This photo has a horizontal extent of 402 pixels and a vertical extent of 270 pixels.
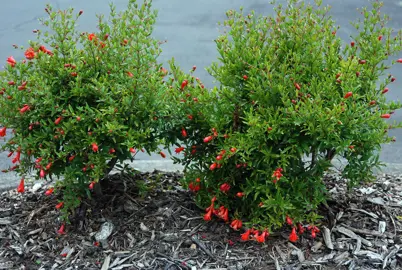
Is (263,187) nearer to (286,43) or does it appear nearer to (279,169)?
(279,169)

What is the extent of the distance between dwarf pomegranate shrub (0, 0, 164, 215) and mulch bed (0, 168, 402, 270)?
0.44m

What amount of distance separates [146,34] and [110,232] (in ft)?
4.97

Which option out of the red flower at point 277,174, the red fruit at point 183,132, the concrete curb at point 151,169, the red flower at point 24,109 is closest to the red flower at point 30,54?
the red flower at point 24,109

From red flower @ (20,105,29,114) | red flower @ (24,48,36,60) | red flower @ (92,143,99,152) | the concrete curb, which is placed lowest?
the concrete curb

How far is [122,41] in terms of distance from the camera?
3930 millimetres

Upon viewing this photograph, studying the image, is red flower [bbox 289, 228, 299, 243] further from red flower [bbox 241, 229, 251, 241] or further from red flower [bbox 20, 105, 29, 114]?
red flower [bbox 20, 105, 29, 114]

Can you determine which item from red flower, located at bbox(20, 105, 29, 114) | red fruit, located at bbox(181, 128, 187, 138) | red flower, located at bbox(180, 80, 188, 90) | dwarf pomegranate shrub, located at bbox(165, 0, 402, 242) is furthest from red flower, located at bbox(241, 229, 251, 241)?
red flower, located at bbox(20, 105, 29, 114)

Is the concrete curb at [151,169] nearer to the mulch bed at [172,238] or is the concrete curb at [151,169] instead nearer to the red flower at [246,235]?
the mulch bed at [172,238]

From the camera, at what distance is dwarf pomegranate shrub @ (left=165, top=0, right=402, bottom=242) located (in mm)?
3627

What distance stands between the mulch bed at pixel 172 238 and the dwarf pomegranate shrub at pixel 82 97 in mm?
435

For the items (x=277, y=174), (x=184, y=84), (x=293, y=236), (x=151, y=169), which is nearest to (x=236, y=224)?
(x=293, y=236)

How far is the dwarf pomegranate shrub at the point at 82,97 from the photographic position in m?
3.73

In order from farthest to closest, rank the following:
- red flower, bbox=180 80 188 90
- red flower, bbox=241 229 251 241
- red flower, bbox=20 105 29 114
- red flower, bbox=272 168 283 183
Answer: red flower, bbox=180 80 188 90 < red flower, bbox=241 229 251 241 < red flower, bbox=20 105 29 114 < red flower, bbox=272 168 283 183

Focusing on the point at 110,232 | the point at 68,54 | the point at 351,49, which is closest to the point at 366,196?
the point at 351,49
